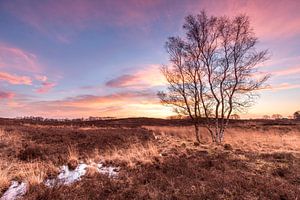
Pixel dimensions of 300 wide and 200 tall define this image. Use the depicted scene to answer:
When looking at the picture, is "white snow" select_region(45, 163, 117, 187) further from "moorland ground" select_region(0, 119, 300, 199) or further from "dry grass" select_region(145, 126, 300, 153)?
"dry grass" select_region(145, 126, 300, 153)

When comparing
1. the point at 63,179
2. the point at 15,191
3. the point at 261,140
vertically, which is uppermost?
the point at 261,140

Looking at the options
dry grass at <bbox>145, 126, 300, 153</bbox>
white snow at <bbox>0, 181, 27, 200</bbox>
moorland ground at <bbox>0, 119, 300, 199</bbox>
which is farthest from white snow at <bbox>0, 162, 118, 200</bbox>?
dry grass at <bbox>145, 126, 300, 153</bbox>

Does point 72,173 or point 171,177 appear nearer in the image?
point 171,177

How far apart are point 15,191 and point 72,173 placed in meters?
2.29

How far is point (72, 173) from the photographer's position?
9.68 metres

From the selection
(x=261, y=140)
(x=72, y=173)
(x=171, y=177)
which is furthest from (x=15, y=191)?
(x=261, y=140)

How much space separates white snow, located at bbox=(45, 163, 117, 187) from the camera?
842 centimetres

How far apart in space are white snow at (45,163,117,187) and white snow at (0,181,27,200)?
64cm

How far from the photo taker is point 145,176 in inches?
350

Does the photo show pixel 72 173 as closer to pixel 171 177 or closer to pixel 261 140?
pixel 171 177

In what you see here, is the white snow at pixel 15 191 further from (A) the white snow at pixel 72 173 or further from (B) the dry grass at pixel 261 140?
(B) the dry grass at pixel 261 140

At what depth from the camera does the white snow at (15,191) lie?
712 centimetres

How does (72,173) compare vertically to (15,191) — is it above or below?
above

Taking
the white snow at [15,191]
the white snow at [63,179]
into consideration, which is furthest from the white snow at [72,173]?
the white snow at [15,191]
